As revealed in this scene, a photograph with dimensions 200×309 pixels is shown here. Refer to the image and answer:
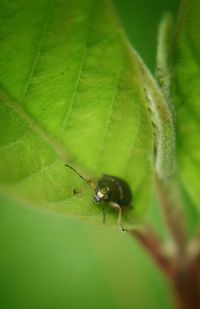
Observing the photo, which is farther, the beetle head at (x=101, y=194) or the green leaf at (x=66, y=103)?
the beetle head at (x=101, y=194)

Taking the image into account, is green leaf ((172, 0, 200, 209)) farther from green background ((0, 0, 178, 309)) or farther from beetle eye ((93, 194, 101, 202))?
green background ((0, 0, 178, 309))

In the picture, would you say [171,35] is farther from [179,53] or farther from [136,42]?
[136,42]

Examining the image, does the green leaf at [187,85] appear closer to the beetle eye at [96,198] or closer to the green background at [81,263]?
the beetle eye at [96,198]

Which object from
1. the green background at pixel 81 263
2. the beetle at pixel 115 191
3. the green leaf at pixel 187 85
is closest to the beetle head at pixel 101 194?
the beetle at pixel 115 191

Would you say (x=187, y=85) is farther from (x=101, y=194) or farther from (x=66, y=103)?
(x=101, y=194)

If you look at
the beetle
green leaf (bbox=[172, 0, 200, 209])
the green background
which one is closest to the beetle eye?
the beetle

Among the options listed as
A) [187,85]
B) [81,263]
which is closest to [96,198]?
[187,85]
